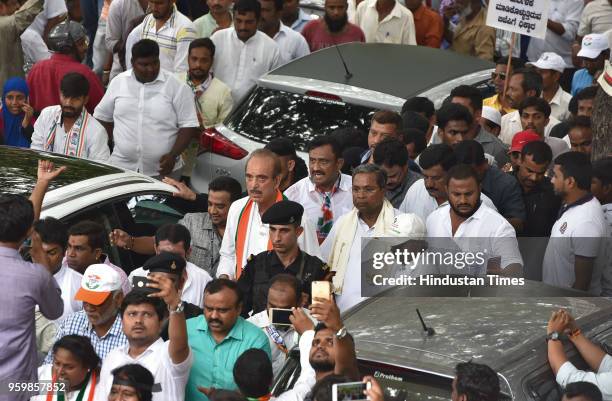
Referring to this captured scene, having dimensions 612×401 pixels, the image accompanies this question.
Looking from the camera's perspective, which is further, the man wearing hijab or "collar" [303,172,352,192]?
the man wearing hijab

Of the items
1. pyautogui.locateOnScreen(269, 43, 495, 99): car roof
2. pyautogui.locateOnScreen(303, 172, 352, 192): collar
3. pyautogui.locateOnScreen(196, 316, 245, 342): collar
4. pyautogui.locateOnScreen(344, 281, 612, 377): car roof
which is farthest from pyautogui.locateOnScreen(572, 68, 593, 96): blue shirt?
pyautogui.locateOnScreen(196, 316, 245, 342): collar

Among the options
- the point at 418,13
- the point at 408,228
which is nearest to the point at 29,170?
the point at 408,228

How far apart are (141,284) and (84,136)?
11.6 ft

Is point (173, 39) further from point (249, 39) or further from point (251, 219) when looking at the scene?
point (251, 219)

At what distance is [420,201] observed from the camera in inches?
360

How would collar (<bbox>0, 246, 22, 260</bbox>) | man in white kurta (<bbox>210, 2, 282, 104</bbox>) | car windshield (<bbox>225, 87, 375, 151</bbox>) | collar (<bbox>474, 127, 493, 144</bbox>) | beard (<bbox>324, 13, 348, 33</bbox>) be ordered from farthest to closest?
beard (<bbox>324, 13, 348, 33</bbox>) → man in white kurta (<bbox>210, 2, 282, 104</bbox>) → car windshield (<bbox>225, 87, 375, 151</bbox>) → collar (<bbox>474, 127, 493, 144</bbox>) → collar (<bbox>0, 246, 22, 260</bbox>)

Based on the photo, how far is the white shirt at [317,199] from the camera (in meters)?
9.41

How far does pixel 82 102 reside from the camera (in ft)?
35.8

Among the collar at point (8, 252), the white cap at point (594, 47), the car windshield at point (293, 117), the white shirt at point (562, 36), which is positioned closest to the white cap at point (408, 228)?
the collar at point (8, 252)

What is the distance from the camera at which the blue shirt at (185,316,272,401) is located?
707cm

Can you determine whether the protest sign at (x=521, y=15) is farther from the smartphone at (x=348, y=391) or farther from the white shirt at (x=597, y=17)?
A: the smartphone at (x=348, y=391)

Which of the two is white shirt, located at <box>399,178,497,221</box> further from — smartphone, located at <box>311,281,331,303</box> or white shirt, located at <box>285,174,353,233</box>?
smartphone, located at <box>311,281,331,303</box>

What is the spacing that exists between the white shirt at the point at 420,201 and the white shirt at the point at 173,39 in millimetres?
4631

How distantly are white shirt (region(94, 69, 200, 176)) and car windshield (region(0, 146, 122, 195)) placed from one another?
8.17ft
